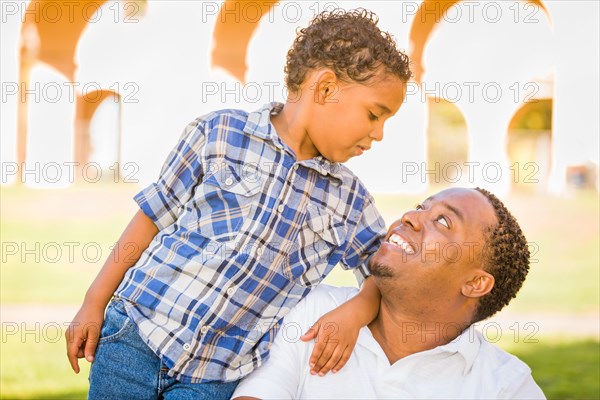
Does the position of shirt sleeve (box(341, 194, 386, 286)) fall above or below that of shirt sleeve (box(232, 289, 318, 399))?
above

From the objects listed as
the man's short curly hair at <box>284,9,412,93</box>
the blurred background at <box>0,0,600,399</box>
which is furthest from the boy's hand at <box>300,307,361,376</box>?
the blurred background at <box>0,0,600,399</box>

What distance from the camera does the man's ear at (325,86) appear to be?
108 inches

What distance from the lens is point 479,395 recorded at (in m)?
2.56

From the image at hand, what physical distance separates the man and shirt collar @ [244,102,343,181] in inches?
12.0

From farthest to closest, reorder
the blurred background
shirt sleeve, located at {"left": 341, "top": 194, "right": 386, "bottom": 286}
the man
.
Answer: the blurred background → shirt sleeve, located at {"left": 341, "top": 194, "right": 386, "bottom": 286} → the man

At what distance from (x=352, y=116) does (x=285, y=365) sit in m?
0.87

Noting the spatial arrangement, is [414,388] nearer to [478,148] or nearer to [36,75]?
[478,148]

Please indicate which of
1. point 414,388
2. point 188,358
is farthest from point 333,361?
point 188,358

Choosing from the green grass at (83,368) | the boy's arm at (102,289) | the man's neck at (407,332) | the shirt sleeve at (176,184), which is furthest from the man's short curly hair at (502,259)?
the green grass at (83,368)

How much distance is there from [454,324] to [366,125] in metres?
0.80

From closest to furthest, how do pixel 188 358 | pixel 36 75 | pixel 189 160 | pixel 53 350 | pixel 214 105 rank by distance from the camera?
pixel 188 358 → pixel 189 160 → pixel 53 350 → pixel 214 105 → pixel 36 75

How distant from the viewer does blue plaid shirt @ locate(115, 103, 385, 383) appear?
251cm

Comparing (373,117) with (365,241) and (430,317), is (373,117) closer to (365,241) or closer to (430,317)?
(365,241)

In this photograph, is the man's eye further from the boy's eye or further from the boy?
the boy's eye
